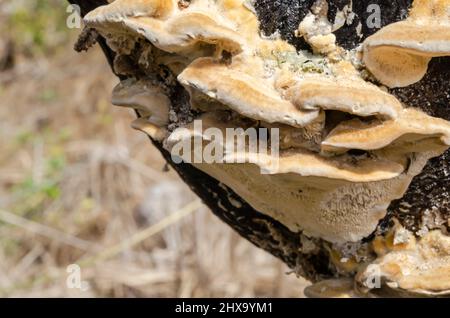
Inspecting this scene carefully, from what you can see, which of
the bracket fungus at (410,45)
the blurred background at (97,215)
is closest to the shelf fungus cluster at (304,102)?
the bracket fungus at (410,45)

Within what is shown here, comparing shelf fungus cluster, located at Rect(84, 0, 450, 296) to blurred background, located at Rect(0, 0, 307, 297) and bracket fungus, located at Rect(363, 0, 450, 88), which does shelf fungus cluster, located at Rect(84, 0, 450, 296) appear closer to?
bracket fungus, located at Rect(363, 0, 450, 88)

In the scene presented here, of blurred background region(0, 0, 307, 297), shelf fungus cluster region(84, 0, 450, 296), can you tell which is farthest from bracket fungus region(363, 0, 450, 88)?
blurred background region(0, 0, 307, 297)

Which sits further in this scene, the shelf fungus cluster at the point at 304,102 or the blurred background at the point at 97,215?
the blurred background at the point at 97,215

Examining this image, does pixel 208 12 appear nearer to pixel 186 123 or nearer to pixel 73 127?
pixel 186 123

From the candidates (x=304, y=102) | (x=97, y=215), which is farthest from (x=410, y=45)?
(x=97, y=215)

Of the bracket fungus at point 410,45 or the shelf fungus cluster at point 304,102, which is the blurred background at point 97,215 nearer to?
the shelf fungus cluster at point 304,102

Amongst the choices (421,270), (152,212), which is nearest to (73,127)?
(152,212)
